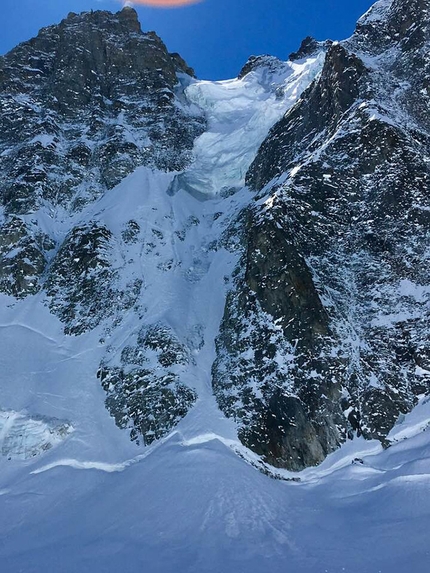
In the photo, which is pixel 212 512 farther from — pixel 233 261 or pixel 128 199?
pixel 128 199

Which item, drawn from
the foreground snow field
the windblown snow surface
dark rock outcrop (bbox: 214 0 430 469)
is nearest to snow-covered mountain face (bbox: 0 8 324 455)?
the windblown snow surface

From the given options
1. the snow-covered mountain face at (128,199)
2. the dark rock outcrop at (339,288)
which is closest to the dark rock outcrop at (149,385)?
the snow-covered mountain face at (128,199)

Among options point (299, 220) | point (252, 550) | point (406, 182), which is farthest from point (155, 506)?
point (406, 182)

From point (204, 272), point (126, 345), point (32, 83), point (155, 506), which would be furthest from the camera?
point (32, 83)

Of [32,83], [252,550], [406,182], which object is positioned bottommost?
[252,550]

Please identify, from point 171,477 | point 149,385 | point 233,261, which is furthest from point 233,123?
point 171,477

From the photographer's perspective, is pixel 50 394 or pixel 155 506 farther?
pixel 50 394

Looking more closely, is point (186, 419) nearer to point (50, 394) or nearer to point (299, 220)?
point (50, 394)
